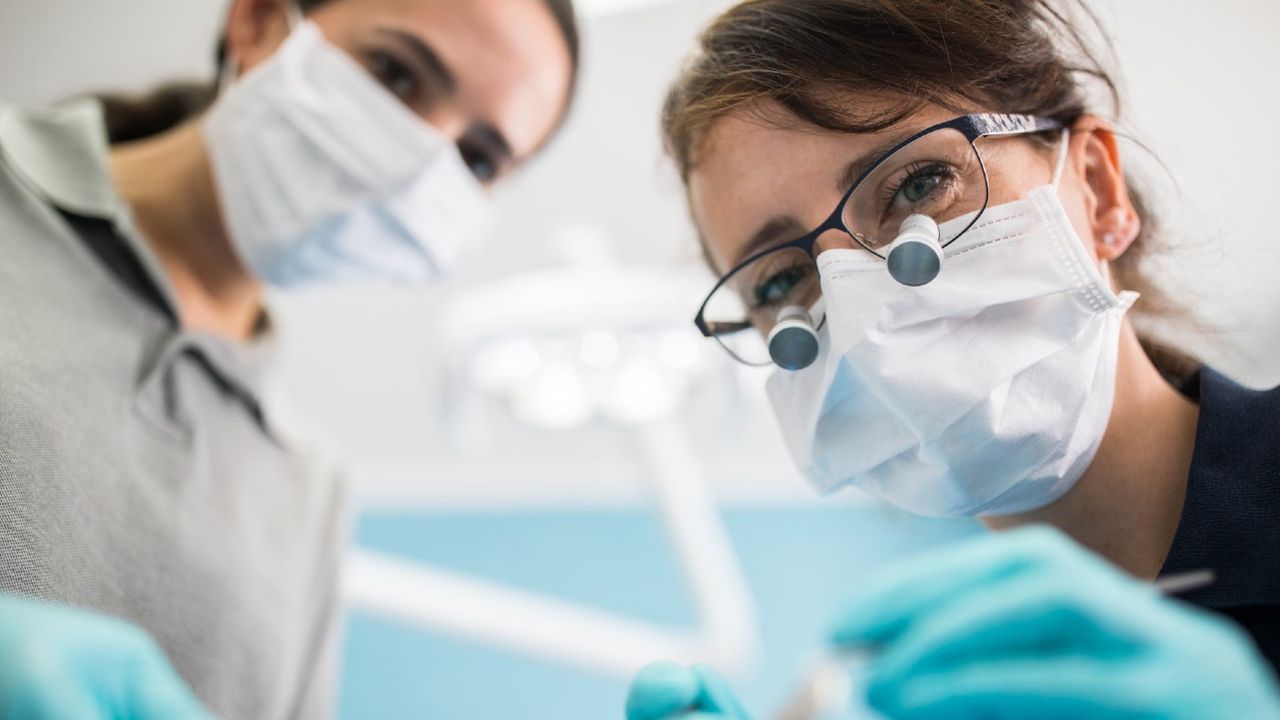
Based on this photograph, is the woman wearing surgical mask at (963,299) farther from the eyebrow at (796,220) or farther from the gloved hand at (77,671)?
the gloved hand at (77,671)

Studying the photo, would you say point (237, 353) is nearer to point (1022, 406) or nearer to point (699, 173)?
point (699, 173)

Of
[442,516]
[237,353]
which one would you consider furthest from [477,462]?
[237,353]

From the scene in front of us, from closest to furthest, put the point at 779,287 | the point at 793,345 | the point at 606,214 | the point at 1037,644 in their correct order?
the point at 1037,644 → the point at 793,345 → the point at 779,287 → the point at 606,214

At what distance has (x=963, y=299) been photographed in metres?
0.80

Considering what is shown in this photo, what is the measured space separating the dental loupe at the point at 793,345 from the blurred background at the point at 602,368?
0.45 m

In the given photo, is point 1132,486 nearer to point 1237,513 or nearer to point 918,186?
point 1237,513

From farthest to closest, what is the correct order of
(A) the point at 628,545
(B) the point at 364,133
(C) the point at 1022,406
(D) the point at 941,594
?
1. (A) the point at 628,545
2. (B) the point at 364,133
3. (C) the point at 1022,406
4. (D) the point at 941,594

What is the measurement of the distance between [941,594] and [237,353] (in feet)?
3.77

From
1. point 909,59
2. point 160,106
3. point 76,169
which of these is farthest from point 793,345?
point 160,106

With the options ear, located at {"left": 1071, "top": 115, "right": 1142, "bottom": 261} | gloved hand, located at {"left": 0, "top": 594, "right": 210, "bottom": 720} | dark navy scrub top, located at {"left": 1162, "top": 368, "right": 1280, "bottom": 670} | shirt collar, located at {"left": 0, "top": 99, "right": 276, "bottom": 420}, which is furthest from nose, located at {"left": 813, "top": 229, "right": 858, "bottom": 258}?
shirt collar, located at {"left": 0, "top": 99, "right": 276, "bottom": 420}

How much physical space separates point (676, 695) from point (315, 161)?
3.22 ft

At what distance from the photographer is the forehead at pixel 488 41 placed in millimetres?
1365

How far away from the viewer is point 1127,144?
98cm

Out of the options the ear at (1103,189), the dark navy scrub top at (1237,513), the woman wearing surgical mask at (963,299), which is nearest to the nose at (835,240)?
the woman wearing surgical mask at (963,299)
